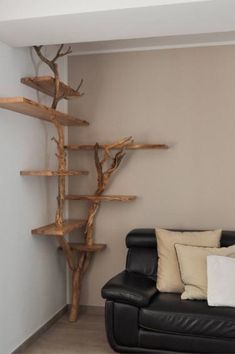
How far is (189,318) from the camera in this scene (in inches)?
118

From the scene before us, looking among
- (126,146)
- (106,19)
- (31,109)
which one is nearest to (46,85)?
(31,109)

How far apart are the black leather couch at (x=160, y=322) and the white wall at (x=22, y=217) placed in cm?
68

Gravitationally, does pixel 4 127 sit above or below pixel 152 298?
above

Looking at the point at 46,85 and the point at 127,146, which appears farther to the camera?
the point at 127,146

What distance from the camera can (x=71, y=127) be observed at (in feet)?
14.0

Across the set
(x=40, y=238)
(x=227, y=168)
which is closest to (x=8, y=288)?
(x=40, y=238)

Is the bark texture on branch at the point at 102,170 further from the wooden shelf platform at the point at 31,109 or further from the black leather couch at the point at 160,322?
the black leather couch at the point at 160,322

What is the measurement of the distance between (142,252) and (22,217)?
1105 mm

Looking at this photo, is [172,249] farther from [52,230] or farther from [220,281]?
→ [52,230]

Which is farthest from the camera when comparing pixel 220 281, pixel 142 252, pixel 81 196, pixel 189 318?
pixel 81 196

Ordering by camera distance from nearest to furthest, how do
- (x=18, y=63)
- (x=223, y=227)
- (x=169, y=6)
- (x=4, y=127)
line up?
(x=169, y=6)
(x=4, y=127)
(x=18, y=63)
(x=223, y=227)

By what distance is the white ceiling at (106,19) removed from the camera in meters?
2.42

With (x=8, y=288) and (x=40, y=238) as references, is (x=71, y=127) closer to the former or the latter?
(x=40, y=238)

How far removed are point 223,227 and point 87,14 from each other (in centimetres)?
228
